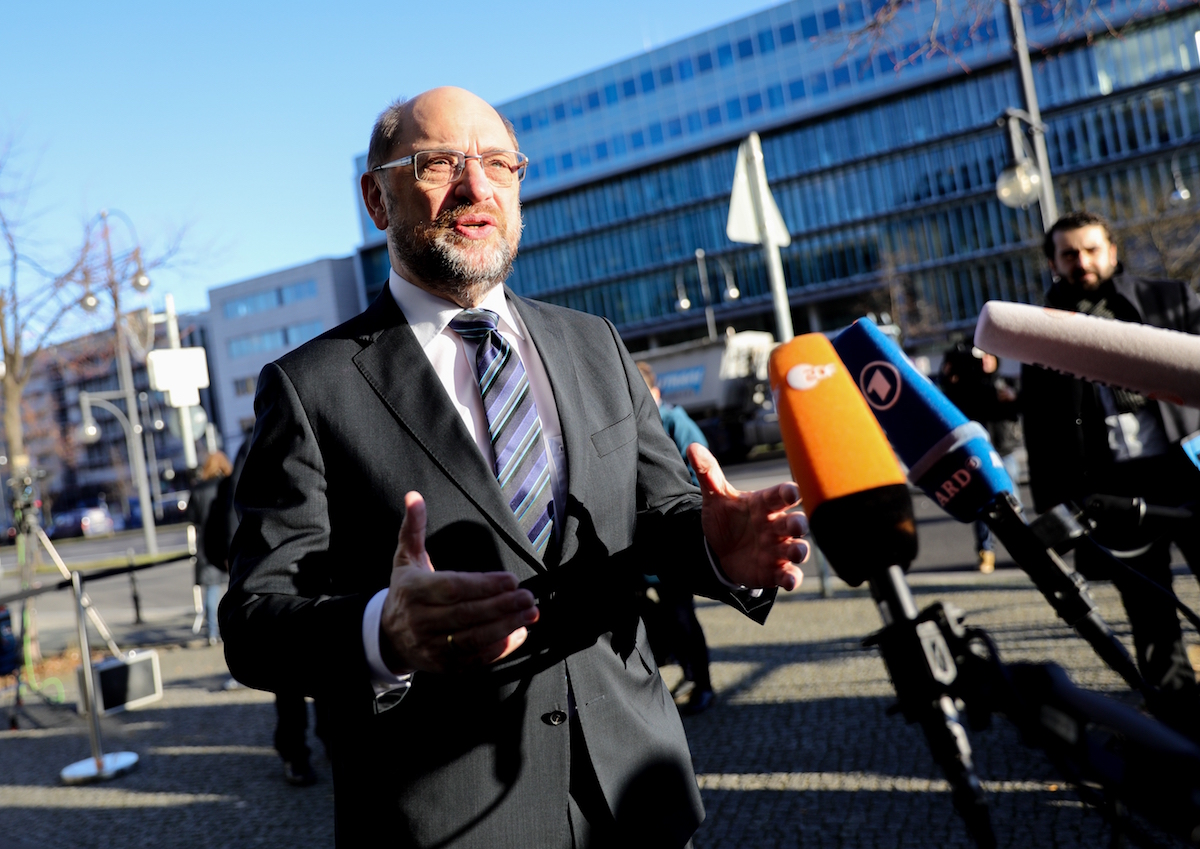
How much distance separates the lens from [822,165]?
5725 cm

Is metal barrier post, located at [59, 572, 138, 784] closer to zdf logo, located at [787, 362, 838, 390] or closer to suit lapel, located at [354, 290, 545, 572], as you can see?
suit lapel, located at [354, 290, 545, 572]

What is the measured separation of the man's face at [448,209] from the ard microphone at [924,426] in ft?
2.79

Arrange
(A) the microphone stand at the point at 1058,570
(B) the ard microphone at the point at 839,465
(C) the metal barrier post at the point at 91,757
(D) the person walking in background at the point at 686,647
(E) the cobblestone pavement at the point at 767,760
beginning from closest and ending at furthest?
(B) the ard microphone at the point at 839,465 < (A) the microphone stand at the point at 1058,570 < (E) the cobblestone pavement at the point at 767,760 < (D) the person walking in background at the point at 686,647 < (C) the metal barrier post at the point at 91,757

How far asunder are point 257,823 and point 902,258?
5535 cm

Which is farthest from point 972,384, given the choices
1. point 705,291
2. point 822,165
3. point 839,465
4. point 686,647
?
point 822,165

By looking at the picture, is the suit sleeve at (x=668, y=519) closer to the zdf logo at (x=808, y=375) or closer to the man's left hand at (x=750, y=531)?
the man's left hand at (x=750, y=531)

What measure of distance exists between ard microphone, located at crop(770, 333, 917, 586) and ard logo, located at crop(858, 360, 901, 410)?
106mm

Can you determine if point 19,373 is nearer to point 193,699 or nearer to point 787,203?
point 193,699

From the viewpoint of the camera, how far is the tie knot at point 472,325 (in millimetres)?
1852

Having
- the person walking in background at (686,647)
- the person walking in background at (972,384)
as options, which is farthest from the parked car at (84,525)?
the person walking in background at (972,384)

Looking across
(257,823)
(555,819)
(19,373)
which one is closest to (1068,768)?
(555,819)

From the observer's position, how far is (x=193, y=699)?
26.1 feet

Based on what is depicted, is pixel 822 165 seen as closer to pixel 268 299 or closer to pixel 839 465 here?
pixel 268 299

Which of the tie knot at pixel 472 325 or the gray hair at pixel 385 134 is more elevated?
the gray hair at pixel 385 134
